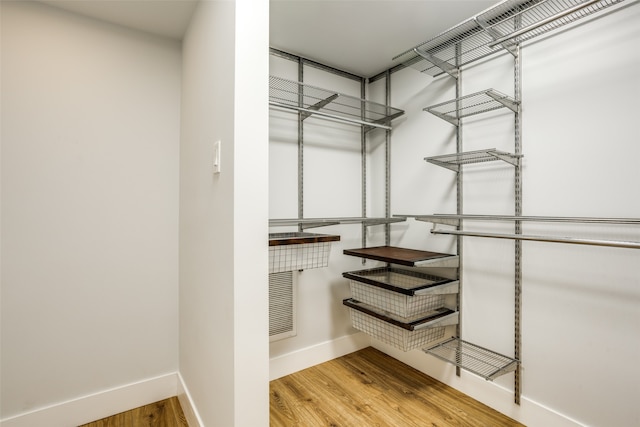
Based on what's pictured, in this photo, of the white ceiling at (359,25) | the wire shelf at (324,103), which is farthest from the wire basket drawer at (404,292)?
the white ceiling at (359,25)

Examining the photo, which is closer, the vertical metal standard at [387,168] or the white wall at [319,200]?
the white wall at [319,200]

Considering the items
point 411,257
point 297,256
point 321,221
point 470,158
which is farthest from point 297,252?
point 470,158

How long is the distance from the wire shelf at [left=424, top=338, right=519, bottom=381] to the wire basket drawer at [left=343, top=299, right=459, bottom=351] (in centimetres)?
8

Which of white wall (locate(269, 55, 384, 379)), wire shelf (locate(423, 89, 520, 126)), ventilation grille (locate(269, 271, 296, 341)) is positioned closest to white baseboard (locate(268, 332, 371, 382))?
white wall (locate(269, 55, 384, 379))

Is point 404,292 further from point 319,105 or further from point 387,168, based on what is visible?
point 319,105

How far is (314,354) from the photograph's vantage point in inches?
86.8

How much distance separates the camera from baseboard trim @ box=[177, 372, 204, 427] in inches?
58.6

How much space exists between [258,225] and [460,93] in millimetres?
1526

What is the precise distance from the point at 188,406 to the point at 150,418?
9.5 inches

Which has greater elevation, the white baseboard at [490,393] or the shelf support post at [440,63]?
the shelf support post at [440,63]

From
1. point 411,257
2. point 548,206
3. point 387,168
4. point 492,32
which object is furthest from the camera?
point 387,168

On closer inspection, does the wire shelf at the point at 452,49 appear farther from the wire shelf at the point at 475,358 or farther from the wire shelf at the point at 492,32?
the wire shelf at the point at 475,358

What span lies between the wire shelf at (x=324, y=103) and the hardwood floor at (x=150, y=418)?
1784 millimetres

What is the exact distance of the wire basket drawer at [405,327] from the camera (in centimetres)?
177
